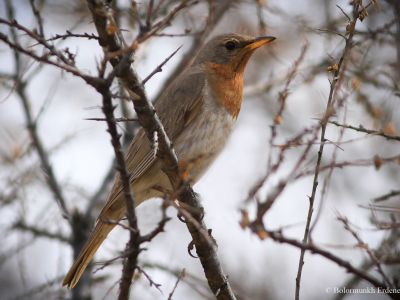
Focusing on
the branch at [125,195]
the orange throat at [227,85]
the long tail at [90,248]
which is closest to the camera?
the branch at [125,195]

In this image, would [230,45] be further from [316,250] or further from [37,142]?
[316,250]

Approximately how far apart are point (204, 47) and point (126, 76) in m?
3.16

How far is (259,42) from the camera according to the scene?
18.4ft

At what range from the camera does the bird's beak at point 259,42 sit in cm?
543

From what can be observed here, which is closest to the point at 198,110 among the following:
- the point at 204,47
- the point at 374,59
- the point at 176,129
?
the point at 176,129

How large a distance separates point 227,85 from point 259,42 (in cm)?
50

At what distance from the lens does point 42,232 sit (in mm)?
6238

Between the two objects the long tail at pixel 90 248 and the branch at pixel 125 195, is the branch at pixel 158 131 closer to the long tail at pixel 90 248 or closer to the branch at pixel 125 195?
the branch at pixel 125 195

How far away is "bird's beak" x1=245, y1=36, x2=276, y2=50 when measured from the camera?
214 inches

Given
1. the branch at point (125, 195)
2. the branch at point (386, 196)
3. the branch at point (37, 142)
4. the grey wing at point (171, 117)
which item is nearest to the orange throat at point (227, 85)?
the grey wing at point (171, 117)

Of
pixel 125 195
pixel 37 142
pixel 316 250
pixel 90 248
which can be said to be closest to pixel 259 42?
pixel 90 248

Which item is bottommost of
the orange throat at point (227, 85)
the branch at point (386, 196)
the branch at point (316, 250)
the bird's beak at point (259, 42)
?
the branch at point (316, 250)

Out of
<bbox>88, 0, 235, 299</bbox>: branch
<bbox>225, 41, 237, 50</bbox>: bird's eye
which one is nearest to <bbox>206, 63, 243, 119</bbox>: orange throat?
<bbox>225, 41, 237, 50</bbox>: bird's eye

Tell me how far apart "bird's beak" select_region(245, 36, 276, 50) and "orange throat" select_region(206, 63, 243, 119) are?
26 cm
